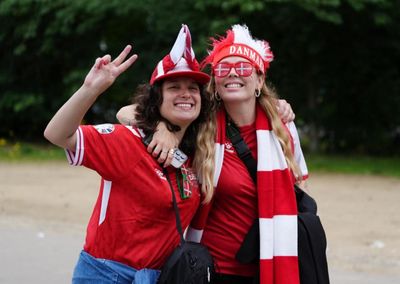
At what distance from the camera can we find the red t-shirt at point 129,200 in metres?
3.16

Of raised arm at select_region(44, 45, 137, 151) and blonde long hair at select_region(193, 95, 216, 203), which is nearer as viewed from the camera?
raised arm at select_region(44, 45, 137, 151)

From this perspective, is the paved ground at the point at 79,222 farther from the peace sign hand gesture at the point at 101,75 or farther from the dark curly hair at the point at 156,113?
the peace sign hand gesture at the point at 101,75

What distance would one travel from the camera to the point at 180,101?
336cm

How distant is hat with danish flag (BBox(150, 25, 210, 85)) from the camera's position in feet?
11.0

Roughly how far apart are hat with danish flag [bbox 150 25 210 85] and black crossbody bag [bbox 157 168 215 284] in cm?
43

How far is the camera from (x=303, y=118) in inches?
714

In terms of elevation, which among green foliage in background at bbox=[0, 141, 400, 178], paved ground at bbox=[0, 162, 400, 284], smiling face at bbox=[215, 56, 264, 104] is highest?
smiling face at bbox=[215, 56, 264, 104]

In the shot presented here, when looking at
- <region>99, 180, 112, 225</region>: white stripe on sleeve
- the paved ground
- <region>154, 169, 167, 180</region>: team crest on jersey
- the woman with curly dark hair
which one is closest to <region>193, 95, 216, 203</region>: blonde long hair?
the woman with curly dark hair

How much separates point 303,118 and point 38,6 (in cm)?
691

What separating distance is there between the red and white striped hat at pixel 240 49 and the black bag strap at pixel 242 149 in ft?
1.11

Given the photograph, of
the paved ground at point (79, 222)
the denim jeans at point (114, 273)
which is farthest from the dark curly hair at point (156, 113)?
the paved ground at point (79, 222)

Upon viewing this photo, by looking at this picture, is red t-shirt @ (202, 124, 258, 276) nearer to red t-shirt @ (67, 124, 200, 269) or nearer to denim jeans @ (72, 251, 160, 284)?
red t-shirt @ (67, 124, 200, 269)

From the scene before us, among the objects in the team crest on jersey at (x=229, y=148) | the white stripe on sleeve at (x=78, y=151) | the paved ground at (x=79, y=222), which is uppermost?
the white stripe on sleeve at (x=78, y=151)

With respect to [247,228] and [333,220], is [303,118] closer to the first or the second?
[333,220]
